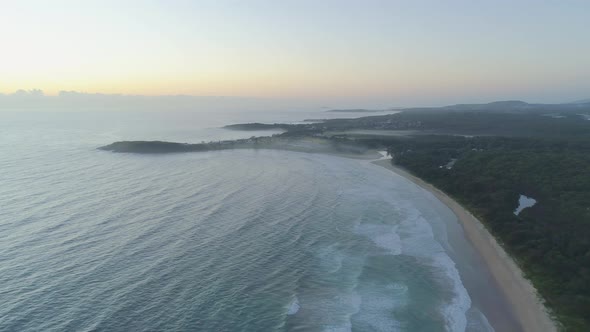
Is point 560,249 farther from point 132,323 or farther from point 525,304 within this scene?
point 132,323

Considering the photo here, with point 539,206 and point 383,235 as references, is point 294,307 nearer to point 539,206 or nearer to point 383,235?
point 383,235

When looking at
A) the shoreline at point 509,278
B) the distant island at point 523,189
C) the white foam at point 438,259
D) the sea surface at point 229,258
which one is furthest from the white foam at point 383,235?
the distant island at point 523,189

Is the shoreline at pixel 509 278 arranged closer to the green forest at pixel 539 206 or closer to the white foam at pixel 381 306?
the green forest at pixel 539 206

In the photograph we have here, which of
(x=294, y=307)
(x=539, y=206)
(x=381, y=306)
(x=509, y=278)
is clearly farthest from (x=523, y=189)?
(x=294, y=307)

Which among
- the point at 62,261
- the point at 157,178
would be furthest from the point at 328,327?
the point at 157,178

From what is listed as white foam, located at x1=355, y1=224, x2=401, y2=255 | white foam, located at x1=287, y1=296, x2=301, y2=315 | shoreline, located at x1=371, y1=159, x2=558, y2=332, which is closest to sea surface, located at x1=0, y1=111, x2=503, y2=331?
white foam, located at x1=287, y1=296, x2=301, y2=315

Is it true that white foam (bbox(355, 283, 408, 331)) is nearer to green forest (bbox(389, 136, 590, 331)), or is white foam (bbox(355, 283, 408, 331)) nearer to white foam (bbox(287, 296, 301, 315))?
white foam (bbox(287, 296, 301, 315))
